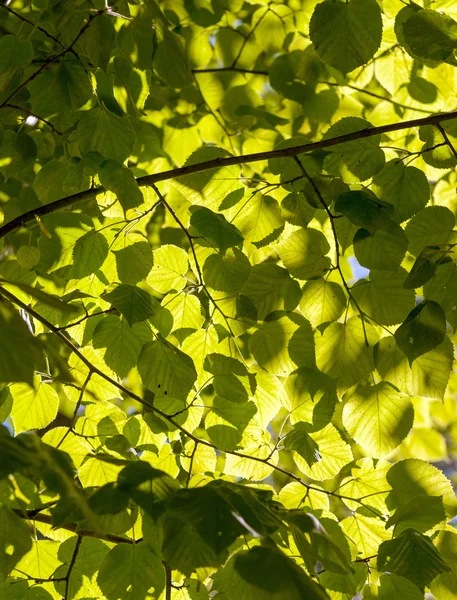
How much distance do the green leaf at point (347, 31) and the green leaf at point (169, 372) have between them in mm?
499

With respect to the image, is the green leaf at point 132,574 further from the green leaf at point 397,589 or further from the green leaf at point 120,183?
the green leaf at point 120,183

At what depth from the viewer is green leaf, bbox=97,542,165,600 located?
35.0 inches

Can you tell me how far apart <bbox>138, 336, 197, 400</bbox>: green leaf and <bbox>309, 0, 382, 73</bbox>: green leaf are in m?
0.50

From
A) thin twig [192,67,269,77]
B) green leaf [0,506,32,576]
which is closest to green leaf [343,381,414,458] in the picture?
green leaf [0,506,32,576]

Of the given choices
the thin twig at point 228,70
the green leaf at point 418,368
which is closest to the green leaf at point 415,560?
the green leaf at point 418,368

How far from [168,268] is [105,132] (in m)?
0.26

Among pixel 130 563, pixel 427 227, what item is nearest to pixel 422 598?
pixel 130 563

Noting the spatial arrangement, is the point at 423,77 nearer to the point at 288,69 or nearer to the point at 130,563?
the point at 288,69

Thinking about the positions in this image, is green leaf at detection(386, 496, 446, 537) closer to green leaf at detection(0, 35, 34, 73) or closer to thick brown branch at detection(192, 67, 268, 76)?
green leaf at detection(0, 35, 34, 73)

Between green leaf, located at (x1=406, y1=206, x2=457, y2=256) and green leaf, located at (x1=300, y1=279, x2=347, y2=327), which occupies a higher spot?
green leaf, located at (x1=406, y1=206, x2=457, y2=256)

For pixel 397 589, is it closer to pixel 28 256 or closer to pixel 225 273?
pixel 225 273

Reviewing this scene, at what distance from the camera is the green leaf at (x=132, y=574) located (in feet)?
2.92

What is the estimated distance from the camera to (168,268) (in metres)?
1.21

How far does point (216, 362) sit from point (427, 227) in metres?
0.40
